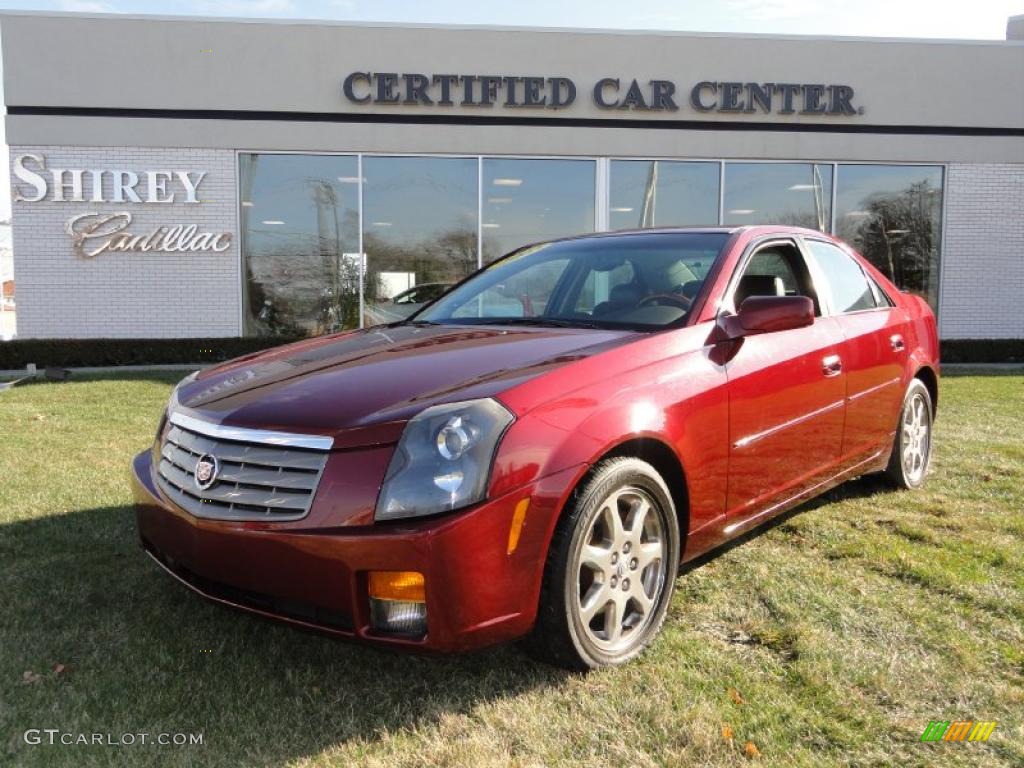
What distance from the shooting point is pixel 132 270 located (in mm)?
13102

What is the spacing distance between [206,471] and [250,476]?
0.19 meters

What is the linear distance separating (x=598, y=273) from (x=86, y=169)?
39.1 ft

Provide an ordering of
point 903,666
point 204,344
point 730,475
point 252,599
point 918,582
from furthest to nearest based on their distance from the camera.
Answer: point 204,344, point 918,582, point 730,475, point 903,666, point 252,599

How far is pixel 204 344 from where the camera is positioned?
12602 millimetres

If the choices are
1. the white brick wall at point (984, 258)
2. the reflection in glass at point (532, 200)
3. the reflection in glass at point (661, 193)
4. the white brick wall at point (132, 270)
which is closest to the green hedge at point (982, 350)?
the white brick wall at point (984, 258)

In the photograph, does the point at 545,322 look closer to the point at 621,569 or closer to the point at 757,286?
the point at 757,286

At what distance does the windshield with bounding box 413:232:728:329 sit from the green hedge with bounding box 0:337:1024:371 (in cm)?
884

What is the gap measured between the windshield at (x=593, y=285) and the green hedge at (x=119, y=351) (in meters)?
8.84

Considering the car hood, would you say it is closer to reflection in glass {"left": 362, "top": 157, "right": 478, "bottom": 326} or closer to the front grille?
the front grille

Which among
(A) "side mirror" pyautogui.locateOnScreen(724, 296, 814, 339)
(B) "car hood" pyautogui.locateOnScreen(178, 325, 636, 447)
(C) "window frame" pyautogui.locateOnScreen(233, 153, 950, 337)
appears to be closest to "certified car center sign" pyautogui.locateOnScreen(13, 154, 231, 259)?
(C) "window frame" pyautogui.locateOnScreen(233, 153, 950, 337)

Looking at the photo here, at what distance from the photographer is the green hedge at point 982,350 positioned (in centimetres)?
1333

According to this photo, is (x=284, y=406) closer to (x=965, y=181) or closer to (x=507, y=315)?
(x=507, y=315)

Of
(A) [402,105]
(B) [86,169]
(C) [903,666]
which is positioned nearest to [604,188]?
(A) [402,105]

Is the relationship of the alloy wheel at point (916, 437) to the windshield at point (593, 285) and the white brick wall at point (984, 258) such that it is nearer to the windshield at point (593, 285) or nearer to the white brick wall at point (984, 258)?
the windshield at point (593, 285)
